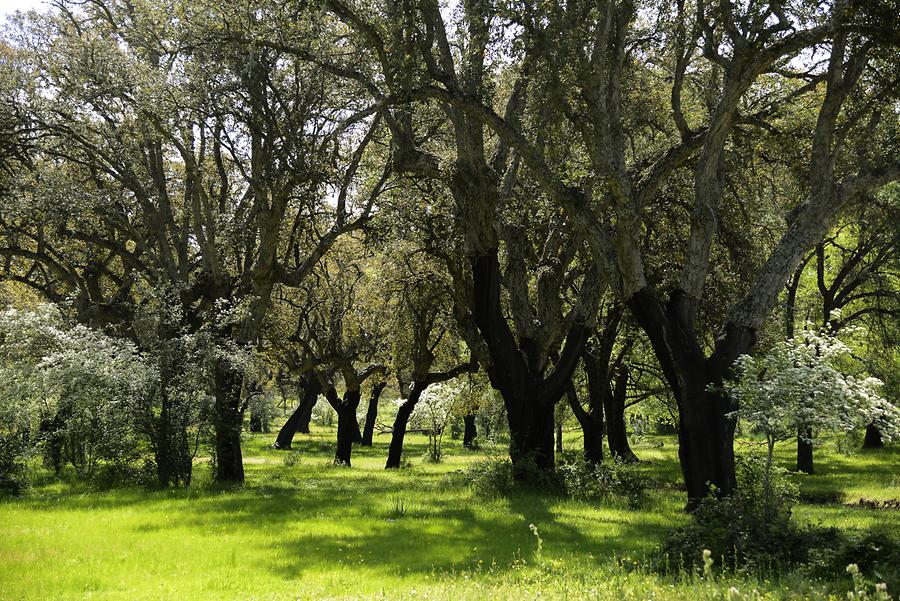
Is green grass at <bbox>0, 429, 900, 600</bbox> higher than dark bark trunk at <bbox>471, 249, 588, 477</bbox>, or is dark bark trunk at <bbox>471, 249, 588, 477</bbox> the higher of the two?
dark bark trunk at <bbox>471, 249, 588, 477</bbox>

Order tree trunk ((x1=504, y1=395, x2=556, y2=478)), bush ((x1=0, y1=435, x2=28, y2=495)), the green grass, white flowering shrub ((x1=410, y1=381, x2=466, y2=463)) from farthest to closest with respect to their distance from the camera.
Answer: white flowering shrub ((x1=410, y1=381, x2=466, y2=463)), tree trunk ((x1=504, y1=395, x2=556, y2=478)), bush ((x1=0, y1=435, x2=28, y2=495)), the green grass

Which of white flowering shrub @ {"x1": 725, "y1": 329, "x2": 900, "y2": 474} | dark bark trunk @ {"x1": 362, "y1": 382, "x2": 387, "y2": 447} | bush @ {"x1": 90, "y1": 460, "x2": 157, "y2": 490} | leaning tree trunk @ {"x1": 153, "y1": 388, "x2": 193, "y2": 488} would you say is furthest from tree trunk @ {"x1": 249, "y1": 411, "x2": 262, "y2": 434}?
Result: white flowering shrub @ {"x1": 725, "y1": 329, "x2": 900, "y2": 474}

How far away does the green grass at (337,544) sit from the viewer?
7332 mm

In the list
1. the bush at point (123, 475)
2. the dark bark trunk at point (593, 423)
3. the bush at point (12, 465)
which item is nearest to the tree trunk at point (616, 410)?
the dark bark trunk at point (593, 423)

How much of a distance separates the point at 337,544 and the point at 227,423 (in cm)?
764

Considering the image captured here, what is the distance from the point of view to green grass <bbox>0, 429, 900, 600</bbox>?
7.33 metres

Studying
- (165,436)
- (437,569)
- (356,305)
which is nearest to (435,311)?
(356,305)

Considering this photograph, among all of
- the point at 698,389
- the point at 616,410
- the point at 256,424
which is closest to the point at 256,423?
the point at 256,424

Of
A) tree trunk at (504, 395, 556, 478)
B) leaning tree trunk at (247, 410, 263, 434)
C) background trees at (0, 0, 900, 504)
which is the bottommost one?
leaning tree trunk at (247, 410, 263, 434)

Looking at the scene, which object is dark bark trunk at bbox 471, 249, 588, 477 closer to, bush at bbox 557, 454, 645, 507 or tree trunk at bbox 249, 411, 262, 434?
bush at bbox 557, 454, 645, 507

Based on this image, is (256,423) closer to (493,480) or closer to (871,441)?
(871,441)

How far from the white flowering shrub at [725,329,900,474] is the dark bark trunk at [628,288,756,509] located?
2.69 metres

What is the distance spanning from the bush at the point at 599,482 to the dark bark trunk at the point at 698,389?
3568 mm

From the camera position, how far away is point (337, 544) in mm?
10305
